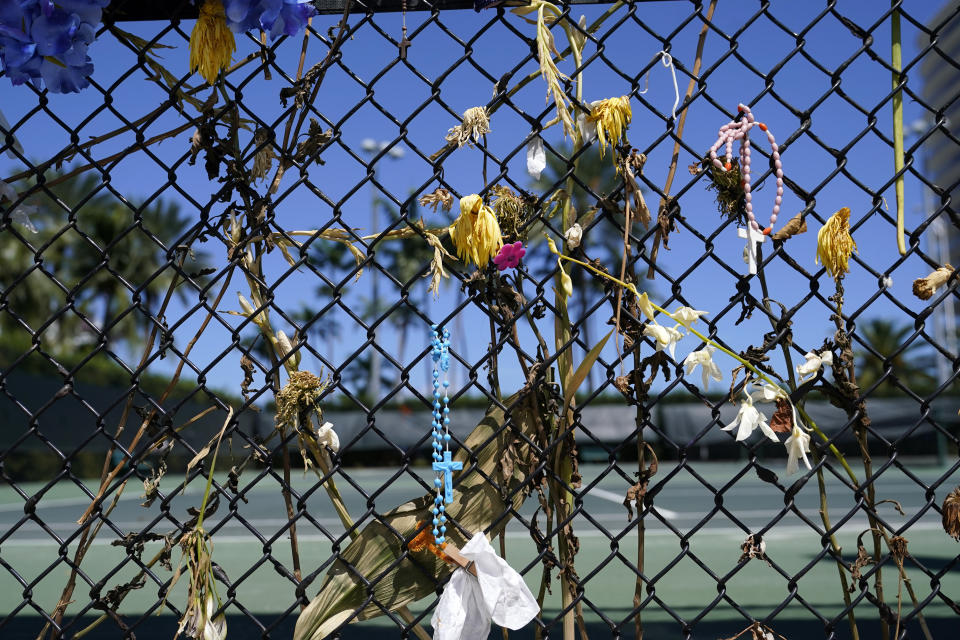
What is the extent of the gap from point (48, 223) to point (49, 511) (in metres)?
16.5

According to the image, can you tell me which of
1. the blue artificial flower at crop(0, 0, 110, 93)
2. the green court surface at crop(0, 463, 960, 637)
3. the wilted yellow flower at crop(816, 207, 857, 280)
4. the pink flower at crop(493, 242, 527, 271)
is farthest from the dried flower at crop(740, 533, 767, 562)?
the blue artificial flower at crop(0, 0, 110, 93)

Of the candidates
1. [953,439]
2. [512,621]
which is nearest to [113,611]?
[512,621]

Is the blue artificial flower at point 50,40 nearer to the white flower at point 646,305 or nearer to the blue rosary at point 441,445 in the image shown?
the blue rosary at point 441,445

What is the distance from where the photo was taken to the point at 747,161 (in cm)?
122

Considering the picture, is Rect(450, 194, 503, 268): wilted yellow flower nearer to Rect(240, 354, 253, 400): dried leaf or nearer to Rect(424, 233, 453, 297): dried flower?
Rect(424, 233, 453, 297): dried flower

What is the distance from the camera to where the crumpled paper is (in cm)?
110

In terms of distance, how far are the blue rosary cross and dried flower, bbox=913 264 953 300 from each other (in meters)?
0.81

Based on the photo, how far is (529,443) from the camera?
3.82 ft

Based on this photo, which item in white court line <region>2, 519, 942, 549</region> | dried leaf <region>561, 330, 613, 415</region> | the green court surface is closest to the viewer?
dried leaf <region>561, 330, 613, 415</region>

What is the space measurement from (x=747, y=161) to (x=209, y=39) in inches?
34.1

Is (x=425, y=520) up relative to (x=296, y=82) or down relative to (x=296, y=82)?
down

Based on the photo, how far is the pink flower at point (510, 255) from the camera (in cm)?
112

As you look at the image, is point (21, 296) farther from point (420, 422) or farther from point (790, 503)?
point (790, 503)

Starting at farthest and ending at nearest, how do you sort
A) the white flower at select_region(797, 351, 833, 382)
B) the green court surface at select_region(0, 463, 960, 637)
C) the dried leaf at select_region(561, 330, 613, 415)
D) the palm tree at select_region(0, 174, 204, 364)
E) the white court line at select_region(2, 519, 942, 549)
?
the palm tree at select_region(0, 174, 204, 364), the white court line at select_region(2, 519, 942, 549), the green court surface at select_region(0, 463, 960, 637), the white flower at select_region(797, 351, 833, 382), the dried leaf at select_region(561, 330, 613, 415)
